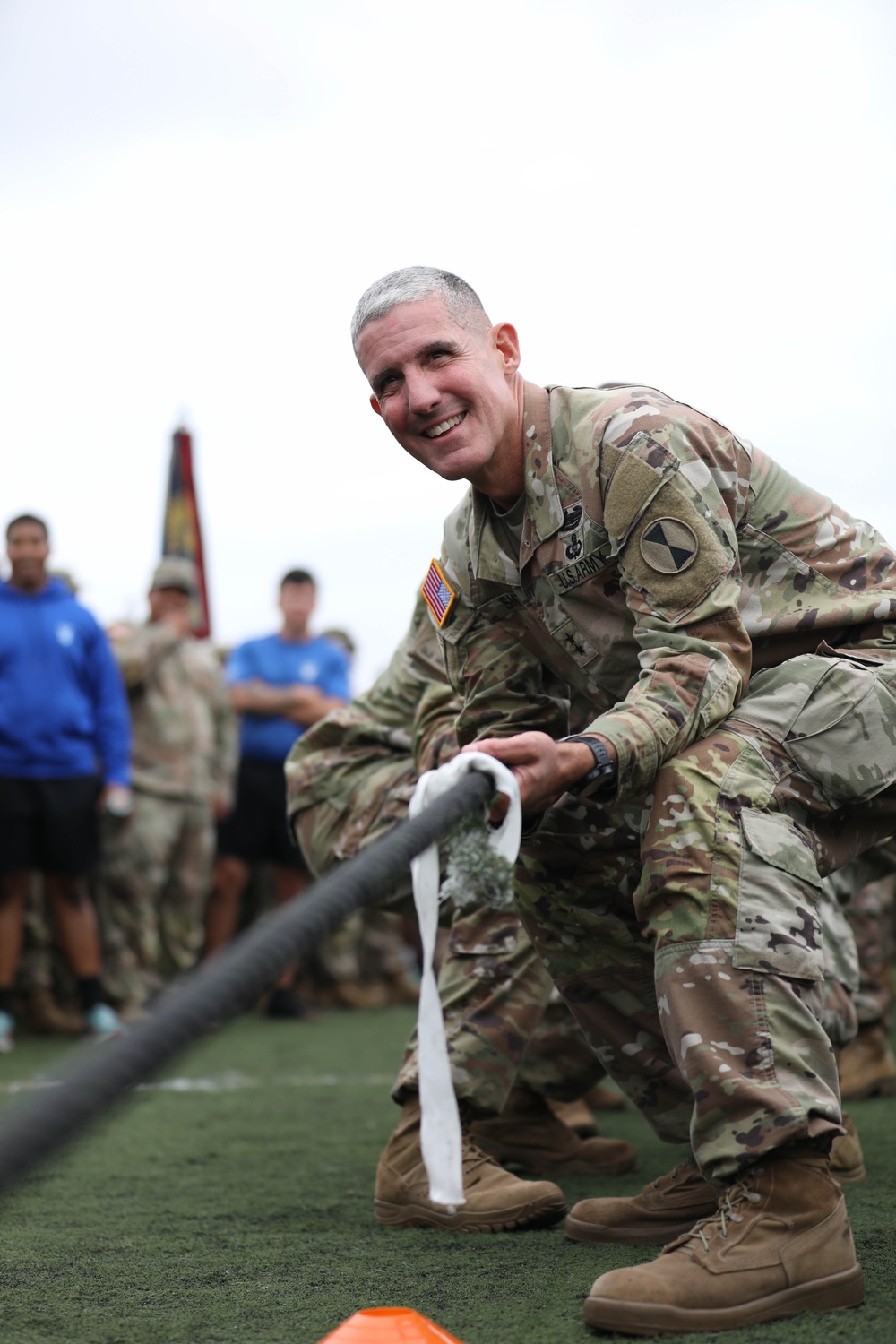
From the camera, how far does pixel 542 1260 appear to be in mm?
2736

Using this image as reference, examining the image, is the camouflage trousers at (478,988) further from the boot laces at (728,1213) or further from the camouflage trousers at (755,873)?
the boot laces at (728,1213)

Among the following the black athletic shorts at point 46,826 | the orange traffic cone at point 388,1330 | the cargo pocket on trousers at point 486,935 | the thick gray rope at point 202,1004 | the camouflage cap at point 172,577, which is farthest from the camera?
the camouflage cap at point 172,577

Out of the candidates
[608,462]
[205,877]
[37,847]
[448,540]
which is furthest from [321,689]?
[608,462]

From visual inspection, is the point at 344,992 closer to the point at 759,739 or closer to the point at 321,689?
the point at 321,689

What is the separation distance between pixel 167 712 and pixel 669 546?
5.98 m

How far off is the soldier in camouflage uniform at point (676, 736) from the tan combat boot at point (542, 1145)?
786 millimetres

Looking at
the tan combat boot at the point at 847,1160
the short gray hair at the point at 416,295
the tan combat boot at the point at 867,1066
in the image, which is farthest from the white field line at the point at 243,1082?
the short gray hair at the point at 416,295

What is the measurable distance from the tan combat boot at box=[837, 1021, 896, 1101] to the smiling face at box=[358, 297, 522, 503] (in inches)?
106

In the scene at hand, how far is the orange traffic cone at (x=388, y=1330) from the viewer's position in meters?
1.93

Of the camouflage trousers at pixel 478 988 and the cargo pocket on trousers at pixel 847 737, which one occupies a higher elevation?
the cargo pocket on trousers at pixel 847 737

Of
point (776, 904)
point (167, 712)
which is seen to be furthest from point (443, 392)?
point (167, 712)

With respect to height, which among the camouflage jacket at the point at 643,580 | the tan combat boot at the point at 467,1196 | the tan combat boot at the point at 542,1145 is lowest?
the tan combat boot at the point at 542,1145

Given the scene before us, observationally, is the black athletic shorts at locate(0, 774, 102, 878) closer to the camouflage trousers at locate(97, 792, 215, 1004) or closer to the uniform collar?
the camouflage trousers at locate(97, 792, 215, 1004)

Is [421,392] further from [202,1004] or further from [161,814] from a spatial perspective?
[161,814]
